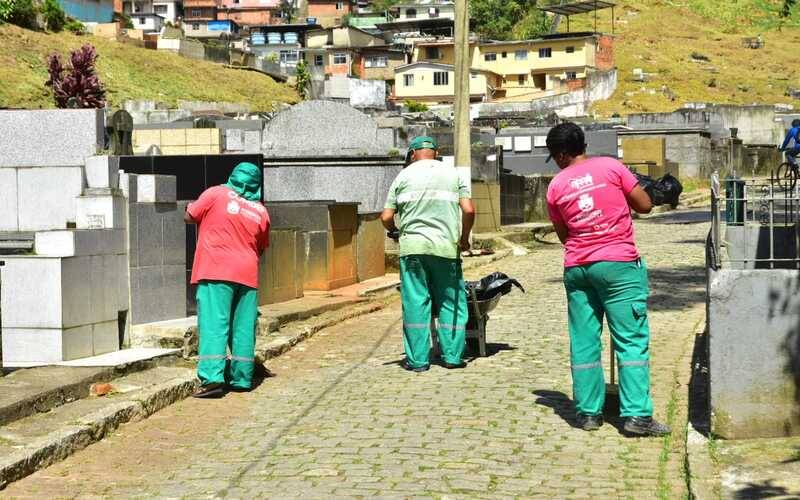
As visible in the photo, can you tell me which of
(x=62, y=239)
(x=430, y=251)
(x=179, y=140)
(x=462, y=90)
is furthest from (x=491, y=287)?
(x=179, y=140)

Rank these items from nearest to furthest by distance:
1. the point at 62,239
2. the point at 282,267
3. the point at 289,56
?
the point at 62,239 < the point at 282,267 < the point at 289,56

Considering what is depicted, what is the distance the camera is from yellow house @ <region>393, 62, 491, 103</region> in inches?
3312

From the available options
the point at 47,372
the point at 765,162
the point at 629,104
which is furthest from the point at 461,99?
the point at 629,104

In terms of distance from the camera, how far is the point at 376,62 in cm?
9850

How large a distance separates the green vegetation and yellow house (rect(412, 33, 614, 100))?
1509cm

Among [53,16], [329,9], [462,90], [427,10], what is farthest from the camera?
→ [329,9]

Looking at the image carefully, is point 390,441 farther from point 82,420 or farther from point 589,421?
point 82,420

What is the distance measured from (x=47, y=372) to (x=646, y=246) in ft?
48.8

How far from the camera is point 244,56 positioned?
96938 millimetres

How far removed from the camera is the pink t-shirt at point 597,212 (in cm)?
739

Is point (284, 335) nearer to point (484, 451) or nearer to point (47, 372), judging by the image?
point (47, 372)

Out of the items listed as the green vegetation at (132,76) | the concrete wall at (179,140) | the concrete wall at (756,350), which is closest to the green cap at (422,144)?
the concrete wall at (756,350)

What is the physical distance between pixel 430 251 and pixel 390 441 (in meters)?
2.57

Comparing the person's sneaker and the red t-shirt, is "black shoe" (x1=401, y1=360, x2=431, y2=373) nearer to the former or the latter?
the red t-shirt
